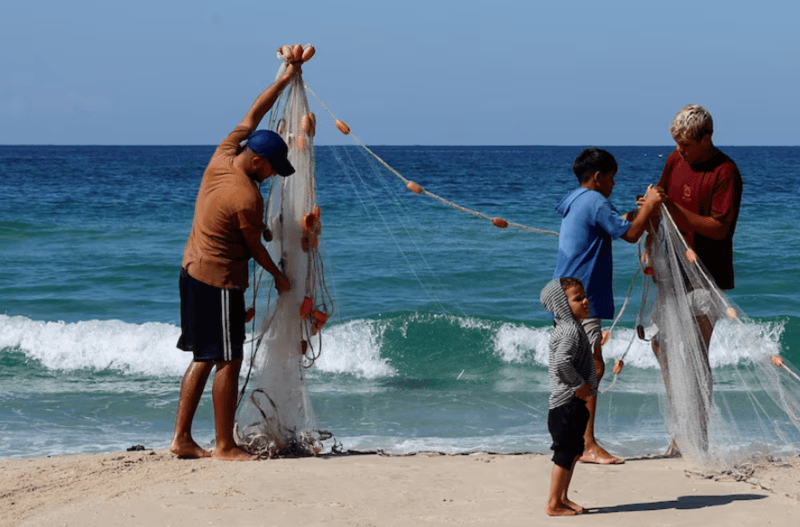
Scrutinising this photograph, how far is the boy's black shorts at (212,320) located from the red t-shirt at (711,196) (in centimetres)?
242

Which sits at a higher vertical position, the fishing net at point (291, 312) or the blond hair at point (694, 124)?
the blond hair at point (694, 124)

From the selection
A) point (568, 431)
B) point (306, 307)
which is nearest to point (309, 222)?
point (306, 307)

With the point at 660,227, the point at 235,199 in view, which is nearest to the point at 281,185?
the point at 235,199

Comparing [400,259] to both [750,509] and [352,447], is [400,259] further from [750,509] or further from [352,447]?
[750,509]

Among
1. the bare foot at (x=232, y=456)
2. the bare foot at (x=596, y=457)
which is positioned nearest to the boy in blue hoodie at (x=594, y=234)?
the bare foot at (x=596, y=457)

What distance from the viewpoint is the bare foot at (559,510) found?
12.9 feet

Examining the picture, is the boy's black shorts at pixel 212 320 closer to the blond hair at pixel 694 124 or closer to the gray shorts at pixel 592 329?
the gray shorts at pixel 592 329

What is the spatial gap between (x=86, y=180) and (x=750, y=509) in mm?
36241

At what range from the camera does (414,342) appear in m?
9.95

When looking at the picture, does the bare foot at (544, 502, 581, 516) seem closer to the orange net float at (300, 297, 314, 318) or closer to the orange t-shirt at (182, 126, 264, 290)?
the orange net float at (300, 297, 314, 318)

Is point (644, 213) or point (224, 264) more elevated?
point (644, 213)

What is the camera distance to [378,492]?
4297 millimetres

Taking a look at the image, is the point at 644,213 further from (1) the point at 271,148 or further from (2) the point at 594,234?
(1) the point at 271,148

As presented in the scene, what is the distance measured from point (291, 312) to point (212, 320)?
1.76ft
